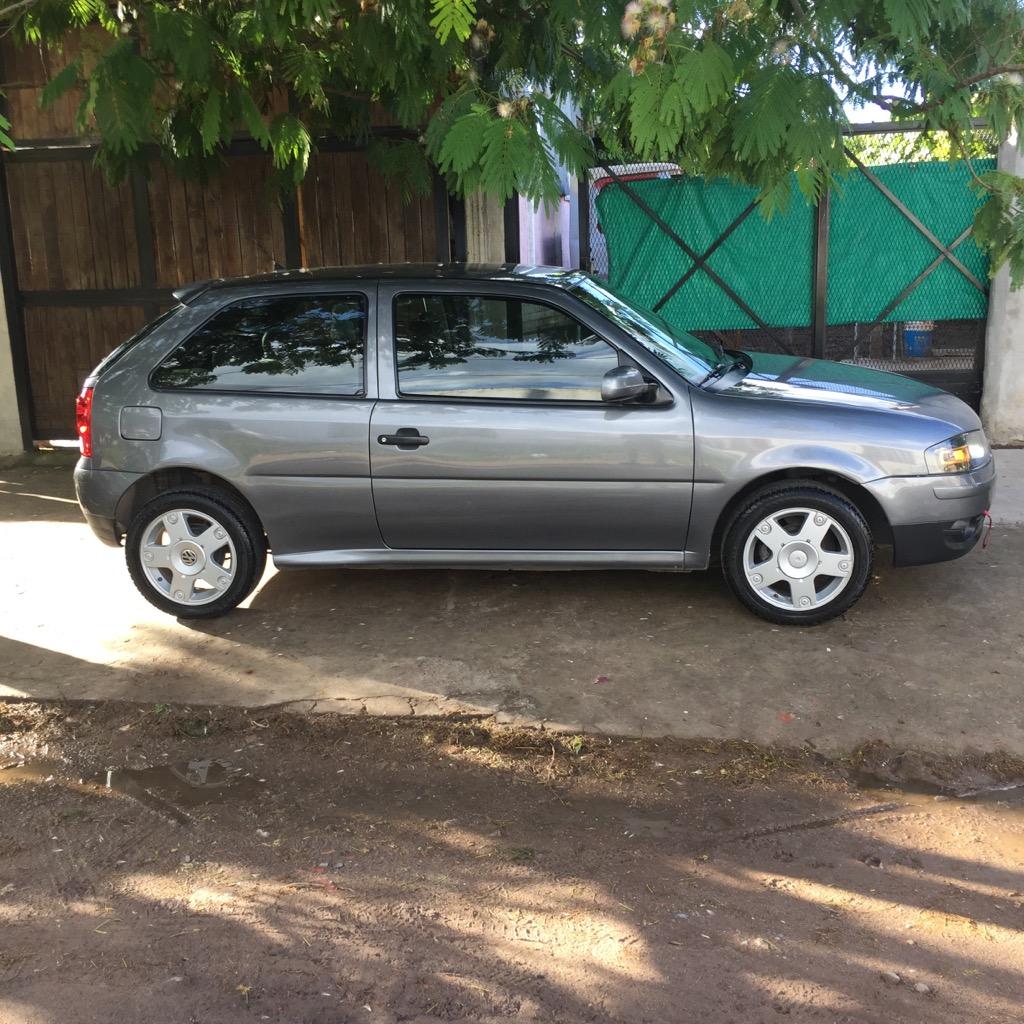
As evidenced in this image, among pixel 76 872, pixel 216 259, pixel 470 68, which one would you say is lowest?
pixel 76 872

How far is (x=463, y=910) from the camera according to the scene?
336 centimetres

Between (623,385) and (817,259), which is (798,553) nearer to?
(623,385)

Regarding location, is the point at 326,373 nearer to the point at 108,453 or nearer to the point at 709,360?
the point at 108,453

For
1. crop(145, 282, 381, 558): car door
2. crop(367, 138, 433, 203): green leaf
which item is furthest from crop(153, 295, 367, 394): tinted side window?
crop(367, 138, 433, 203): green leaf

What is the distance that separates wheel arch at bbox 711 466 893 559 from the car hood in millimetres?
349

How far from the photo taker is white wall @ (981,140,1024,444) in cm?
906

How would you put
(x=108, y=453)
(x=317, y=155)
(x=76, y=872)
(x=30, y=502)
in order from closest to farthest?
(x=76, y=872) < (x=108, y=453) < (x=30, y=502) < (x=317, y=155)

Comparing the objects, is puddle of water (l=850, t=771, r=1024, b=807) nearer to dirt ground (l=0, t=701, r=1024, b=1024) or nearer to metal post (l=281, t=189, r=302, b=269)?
dirt ground (l=0, t=701, r=1024, b=1024)

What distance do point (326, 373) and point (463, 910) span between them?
2.94 m

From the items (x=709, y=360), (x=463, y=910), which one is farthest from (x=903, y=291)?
(x=463, y=910)

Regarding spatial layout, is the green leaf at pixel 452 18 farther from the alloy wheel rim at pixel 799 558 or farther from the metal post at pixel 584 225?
the metal post at pixel 584 225

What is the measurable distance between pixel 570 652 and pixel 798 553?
1192mm

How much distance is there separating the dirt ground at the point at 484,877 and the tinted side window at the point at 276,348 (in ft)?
5.61

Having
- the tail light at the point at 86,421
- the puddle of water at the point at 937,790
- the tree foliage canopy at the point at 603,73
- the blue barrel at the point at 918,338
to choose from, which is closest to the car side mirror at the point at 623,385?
the tree foliage canopy at the point at 603,73
